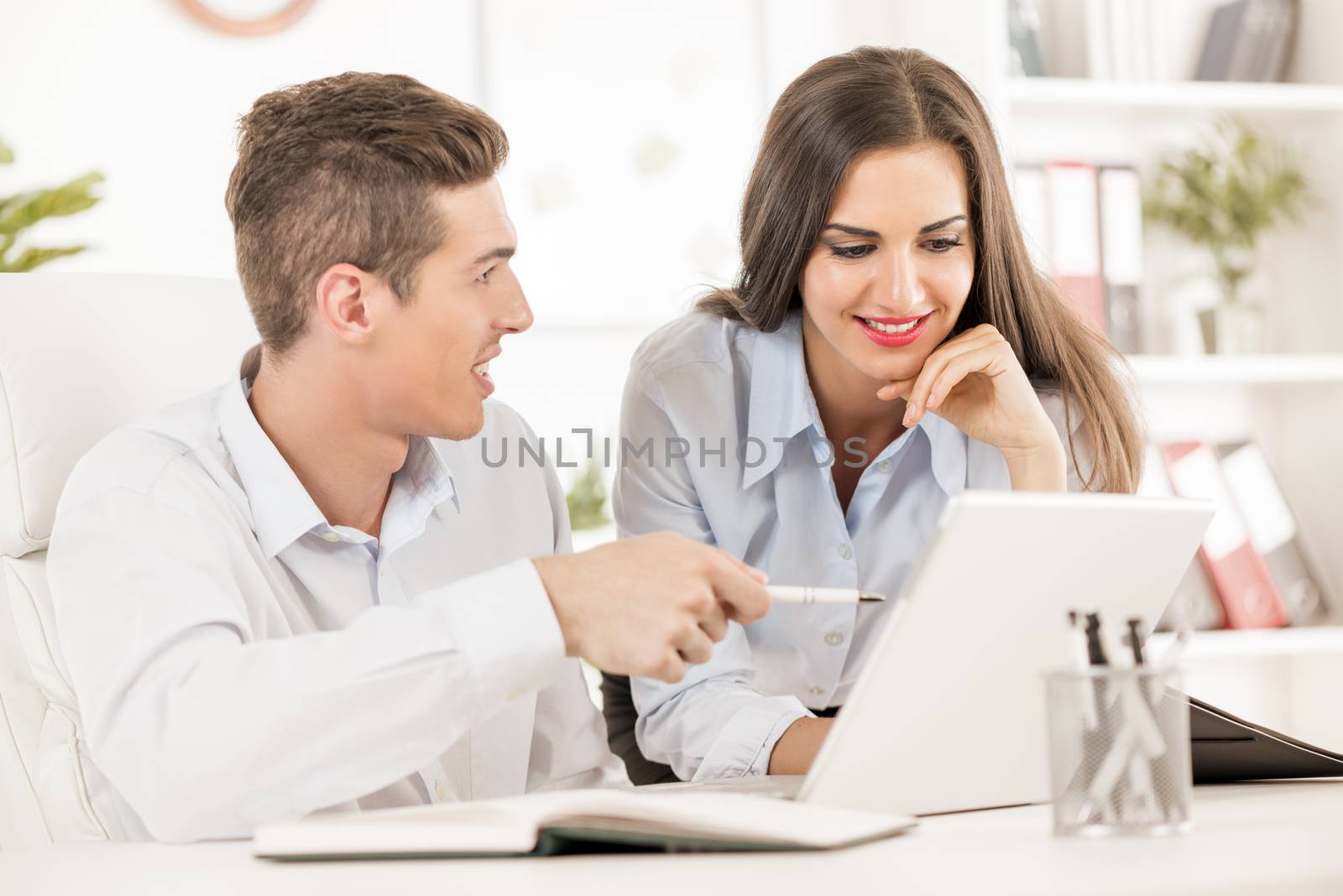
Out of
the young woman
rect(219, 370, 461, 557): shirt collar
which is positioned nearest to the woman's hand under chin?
the young woman

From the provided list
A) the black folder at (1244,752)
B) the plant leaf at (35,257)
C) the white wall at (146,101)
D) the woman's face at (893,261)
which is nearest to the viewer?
the black folder at (1244,752)

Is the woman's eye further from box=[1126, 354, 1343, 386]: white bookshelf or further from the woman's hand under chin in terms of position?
box=[1126, 354, 1343, 386]: white bookshelf

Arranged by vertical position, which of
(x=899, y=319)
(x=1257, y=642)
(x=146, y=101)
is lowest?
(x=1257, y=642)

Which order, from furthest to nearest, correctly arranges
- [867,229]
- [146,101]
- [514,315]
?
[146,101] → [867,229] → [514,315]

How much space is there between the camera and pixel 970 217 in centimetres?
153

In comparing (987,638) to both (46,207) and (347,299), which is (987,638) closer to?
(347,299)

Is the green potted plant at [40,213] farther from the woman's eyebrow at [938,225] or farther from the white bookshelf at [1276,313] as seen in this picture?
the white bookshelf at [1276,313]

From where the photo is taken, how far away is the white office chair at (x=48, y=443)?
3.77 ft

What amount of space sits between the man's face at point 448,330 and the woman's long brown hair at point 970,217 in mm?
421

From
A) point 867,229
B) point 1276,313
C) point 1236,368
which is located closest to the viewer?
point 867,229

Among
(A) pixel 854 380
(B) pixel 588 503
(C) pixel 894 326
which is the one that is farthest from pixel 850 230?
(B) pixel 588 503

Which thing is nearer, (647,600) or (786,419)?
(647,600)

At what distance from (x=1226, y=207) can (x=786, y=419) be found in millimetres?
1458

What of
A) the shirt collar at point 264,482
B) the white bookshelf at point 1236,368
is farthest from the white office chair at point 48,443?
the white bookshelf at point 1236,368
